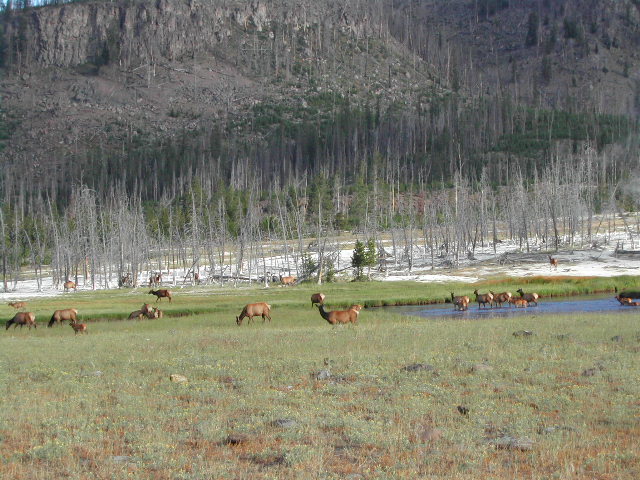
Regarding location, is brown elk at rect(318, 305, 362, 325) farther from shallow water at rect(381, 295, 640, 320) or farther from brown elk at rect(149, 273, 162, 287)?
brown elk at rect(149, 273, 162, 287)

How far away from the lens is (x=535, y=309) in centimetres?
4128

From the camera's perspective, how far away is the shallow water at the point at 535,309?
38375 mm

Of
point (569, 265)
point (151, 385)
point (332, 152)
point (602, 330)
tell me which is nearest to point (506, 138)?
point (332, 152)

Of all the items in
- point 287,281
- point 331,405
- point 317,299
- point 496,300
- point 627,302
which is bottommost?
point 627,302

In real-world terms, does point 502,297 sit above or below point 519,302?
above

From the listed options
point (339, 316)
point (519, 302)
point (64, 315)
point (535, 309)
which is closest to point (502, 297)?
point (519, 302)

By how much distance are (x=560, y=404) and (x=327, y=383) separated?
5166mm

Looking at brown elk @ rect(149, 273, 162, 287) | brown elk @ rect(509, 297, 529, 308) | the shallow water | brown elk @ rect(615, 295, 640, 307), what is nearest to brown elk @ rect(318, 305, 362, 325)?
the shallow water

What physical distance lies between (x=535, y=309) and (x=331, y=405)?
29.0 metres

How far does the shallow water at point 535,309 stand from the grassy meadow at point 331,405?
38.8ft

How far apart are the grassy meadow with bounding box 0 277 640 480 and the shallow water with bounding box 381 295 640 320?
11839 millimetres

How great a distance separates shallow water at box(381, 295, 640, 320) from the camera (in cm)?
3838

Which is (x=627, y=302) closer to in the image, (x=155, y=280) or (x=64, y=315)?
(x=64, y=315)

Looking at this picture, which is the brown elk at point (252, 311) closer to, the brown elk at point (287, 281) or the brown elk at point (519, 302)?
the brown elk at point (519, 302)
